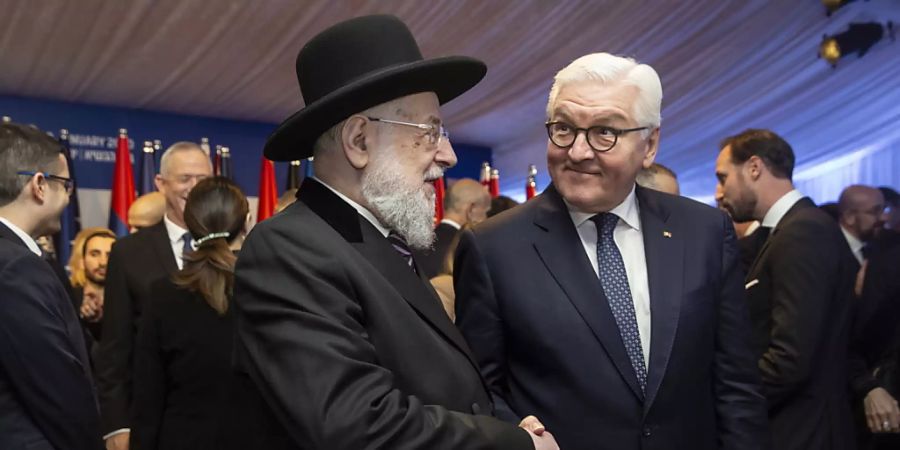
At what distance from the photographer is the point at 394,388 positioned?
1.39 m

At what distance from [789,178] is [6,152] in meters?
2.74

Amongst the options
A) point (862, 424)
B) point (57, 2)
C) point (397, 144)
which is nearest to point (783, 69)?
point (862, 424)

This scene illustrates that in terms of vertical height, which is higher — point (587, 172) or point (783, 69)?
point (783, 69)

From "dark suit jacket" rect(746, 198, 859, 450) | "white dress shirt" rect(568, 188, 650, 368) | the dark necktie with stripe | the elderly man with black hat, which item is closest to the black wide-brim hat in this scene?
the elderly man with black hat

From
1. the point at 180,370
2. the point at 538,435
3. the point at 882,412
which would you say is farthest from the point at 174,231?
the point at 882,412

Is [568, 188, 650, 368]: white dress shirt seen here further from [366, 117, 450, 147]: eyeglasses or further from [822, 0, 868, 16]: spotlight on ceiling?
[822, 0, 868, 16]: spotlight on ceiling

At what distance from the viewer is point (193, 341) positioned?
2.62 meters

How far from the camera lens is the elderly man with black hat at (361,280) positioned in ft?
4.23

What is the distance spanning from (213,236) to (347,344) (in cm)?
151

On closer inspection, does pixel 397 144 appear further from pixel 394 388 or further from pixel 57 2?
pixel 57 2

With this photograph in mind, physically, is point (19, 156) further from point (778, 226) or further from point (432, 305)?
point (778, 226)

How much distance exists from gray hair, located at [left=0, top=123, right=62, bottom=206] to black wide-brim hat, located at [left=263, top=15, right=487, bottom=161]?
1055mm

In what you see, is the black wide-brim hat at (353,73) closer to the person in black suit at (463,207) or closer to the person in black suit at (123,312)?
the person in black suit at (123,312)

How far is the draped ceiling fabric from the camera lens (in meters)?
5.52
